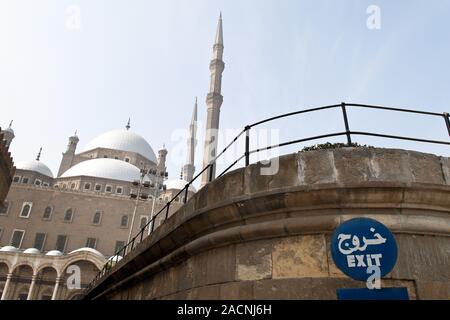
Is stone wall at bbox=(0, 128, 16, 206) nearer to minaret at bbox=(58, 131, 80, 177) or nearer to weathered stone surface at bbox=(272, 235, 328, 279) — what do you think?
weathered stone surface at bbox=(272, 235, 328, 279)

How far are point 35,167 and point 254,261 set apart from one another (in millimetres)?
55446

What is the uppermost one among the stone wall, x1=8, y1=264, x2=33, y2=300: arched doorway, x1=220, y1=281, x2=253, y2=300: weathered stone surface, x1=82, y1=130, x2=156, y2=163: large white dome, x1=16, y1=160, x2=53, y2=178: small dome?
x1=82, y1=130, x2=156, y2=163: large white dome

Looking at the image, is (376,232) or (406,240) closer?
(376,232)

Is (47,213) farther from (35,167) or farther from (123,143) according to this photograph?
(123,143)

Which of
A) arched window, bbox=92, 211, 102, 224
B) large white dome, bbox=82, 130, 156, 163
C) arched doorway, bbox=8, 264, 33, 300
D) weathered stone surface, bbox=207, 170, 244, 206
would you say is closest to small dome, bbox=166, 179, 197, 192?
arched window, bbox=92, 211, 102, 224

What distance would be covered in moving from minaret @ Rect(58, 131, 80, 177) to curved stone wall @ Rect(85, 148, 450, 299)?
56641 millimetres

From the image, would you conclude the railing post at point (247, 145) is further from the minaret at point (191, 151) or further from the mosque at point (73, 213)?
the minaret at point (191, 151)

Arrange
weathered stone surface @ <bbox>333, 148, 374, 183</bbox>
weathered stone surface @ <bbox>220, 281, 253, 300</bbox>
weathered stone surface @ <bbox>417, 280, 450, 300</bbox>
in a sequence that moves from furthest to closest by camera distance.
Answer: weathered stone surface @ <bbox>333, 148, 374, 183</bbox> → weathered stone surface @ <bbox>220, 281, 253, 300</bbox> → weathered stone surface @ <bbox>417, 280, 450, 300</bbox>

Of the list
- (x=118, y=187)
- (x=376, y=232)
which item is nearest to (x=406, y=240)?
(x=376, y=232)

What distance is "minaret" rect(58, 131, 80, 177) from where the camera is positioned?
5603cm

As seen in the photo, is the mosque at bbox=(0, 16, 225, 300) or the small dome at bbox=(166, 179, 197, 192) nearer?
the mosque at bbox=(0, 16, 225, 300)

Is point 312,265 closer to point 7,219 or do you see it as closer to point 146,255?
point 146,255

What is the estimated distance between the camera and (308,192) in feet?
14.4
